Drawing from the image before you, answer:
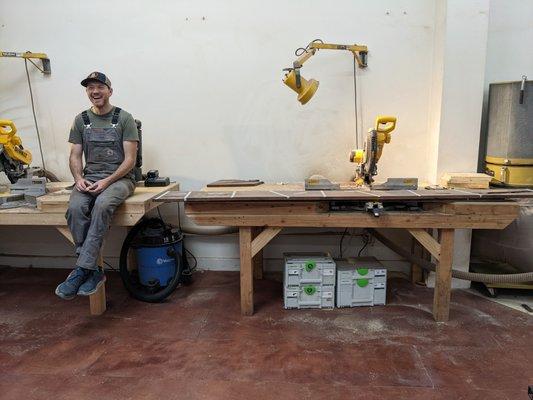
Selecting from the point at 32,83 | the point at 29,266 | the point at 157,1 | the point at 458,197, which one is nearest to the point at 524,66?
the point at 458,197

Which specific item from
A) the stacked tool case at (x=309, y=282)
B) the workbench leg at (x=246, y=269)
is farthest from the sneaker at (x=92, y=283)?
the stacked tool case at (x=309, y=282)

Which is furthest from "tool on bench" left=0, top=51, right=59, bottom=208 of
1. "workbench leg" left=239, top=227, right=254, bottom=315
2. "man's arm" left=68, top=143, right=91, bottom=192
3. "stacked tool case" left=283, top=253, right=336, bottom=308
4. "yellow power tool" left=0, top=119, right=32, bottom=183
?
"stacked tool case" left=283, top=253, right=336, bottom=308

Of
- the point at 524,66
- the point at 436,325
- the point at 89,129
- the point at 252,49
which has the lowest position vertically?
the point at 436,325

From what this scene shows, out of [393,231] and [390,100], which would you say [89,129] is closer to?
[390,100]

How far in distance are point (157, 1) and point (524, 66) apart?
3139 millimetres

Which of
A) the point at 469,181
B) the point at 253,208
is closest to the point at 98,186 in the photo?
the point at 253,208

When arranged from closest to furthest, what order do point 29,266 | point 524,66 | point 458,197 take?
point 458,197 < point 524,66 < point 29,266

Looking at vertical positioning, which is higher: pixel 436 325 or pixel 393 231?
pixel 393 231

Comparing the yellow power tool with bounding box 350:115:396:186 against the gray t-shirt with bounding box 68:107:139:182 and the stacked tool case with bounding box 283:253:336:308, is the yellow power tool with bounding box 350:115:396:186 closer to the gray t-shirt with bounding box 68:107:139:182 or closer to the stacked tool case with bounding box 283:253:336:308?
the stacked tool case with bounding box 283:253:336:308

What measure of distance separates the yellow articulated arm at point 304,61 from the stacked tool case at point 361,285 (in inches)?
50.3

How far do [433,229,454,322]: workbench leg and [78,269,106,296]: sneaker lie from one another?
228 cm

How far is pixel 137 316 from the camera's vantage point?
2.76 m

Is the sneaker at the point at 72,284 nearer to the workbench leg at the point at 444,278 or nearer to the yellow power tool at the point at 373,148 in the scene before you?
the yellow power tool at the point at 373,148

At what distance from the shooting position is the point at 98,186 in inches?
103
